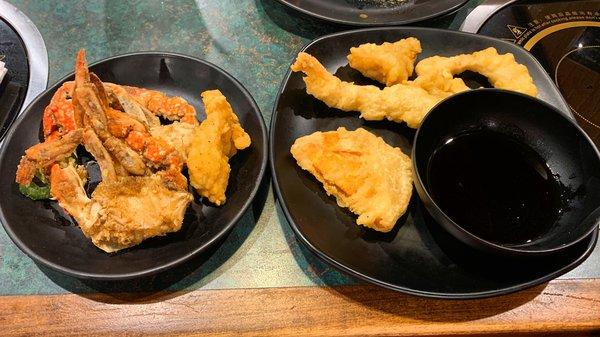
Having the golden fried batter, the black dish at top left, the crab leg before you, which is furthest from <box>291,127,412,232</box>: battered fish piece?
the black dish at top left

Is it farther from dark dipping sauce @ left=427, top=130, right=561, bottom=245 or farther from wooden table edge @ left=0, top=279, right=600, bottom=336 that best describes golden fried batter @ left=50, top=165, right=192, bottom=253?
dark dipping sauce @ left=427, top=130, right=561, bottom=245

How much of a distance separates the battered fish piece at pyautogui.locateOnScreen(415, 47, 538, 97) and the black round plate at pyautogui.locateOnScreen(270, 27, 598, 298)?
156mm

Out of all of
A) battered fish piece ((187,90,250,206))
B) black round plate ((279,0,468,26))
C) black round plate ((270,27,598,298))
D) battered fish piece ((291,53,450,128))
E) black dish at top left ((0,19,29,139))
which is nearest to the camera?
black round plate ((270,27,598,298))

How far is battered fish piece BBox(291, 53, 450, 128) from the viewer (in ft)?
4.93

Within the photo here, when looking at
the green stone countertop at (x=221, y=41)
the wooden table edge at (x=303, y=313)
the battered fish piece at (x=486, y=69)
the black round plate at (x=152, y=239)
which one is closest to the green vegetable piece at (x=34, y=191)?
the black round plate at (x=152, y=239)

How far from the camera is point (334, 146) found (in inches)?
55.4

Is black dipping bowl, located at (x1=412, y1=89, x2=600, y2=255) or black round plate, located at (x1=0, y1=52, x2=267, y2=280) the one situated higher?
black dipping bowl, located at (x1=412, y1=89, x2=600, y2=255)

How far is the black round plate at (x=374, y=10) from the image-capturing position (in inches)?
69.0

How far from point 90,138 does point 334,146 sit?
696 millimetres

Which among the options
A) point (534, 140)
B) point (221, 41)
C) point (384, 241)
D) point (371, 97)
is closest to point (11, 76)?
point (221, 41)

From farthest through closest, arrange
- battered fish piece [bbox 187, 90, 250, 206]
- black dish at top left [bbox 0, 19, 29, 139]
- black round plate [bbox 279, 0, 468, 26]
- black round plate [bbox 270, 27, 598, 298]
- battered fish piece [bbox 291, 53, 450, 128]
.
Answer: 1. black round plate [bbox 279, 0, 468, 26]
2. black dish at top left [bbox 0, 19, 29, 139]
3. battered fish piece [bbox 291, 53, 450, 128]
4. battered fish piece [bbox 187, 90, 250, 206]
5. black round plate [bbox 270, 27, 598, 298]

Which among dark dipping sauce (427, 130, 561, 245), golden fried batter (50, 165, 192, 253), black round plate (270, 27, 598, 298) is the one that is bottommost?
golden fried batter (50, 165, 192, 253)

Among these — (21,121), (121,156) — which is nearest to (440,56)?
(121,156)

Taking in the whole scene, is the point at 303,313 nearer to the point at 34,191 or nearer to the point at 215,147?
the point at 215,147
